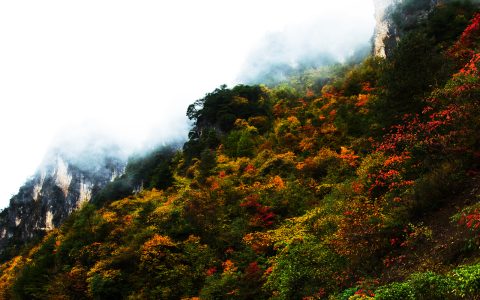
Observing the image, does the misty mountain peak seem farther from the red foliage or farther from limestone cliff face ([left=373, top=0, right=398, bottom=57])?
the red foliage

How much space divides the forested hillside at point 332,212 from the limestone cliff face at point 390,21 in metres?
1.65

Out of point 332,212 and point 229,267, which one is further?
point 229,267

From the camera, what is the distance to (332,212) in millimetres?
16766

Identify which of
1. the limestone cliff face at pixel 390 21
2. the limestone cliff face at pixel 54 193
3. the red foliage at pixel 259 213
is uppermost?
the limestone cliff face at pixel 54 193

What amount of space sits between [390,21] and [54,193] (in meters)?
74.7

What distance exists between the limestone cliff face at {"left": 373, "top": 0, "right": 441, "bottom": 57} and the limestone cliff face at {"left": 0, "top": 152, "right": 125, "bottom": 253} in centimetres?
6143

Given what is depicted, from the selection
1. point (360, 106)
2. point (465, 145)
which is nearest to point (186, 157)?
point (360, 106)

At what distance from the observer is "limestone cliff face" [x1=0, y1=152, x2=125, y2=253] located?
79312 mm

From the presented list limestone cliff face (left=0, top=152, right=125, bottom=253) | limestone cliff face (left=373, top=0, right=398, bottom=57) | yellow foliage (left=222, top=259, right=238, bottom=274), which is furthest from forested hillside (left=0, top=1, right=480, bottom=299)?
limestone cliff face (left=0, top=152, right=125, bottom=253)

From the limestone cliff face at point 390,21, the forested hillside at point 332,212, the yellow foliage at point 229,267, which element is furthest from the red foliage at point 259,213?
the limestone cliff face at point 390,21

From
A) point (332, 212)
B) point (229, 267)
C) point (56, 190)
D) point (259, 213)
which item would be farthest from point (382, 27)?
point (56, 190)

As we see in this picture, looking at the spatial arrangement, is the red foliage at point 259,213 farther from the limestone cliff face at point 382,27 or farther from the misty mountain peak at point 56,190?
the misty mountain peak at point 56,190

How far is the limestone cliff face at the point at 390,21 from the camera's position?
3528 cm

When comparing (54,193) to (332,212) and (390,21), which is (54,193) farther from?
(332,212)
